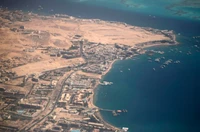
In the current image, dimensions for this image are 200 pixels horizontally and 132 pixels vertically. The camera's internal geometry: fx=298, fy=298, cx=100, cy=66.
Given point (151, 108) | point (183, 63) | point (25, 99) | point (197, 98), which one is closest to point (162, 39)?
point (183, 63)

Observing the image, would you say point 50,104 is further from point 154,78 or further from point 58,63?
point 154,78

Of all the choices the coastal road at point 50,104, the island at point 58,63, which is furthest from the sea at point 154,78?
the coastal road at point 50,104

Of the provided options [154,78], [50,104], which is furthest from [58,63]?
[154,78]

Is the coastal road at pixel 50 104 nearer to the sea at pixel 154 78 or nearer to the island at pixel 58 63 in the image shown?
the island at pixel 58 63

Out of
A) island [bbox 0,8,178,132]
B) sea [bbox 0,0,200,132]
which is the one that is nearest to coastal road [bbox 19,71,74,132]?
island [bbox 0,8,178,132]

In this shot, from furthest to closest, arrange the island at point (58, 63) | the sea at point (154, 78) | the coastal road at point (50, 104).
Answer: the sea at point (154, 78) < the island at point (58, 63) < the coastal road at point (50, 104)

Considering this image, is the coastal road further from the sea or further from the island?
the sea

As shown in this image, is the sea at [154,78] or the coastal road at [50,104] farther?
the sea at [154,78]
